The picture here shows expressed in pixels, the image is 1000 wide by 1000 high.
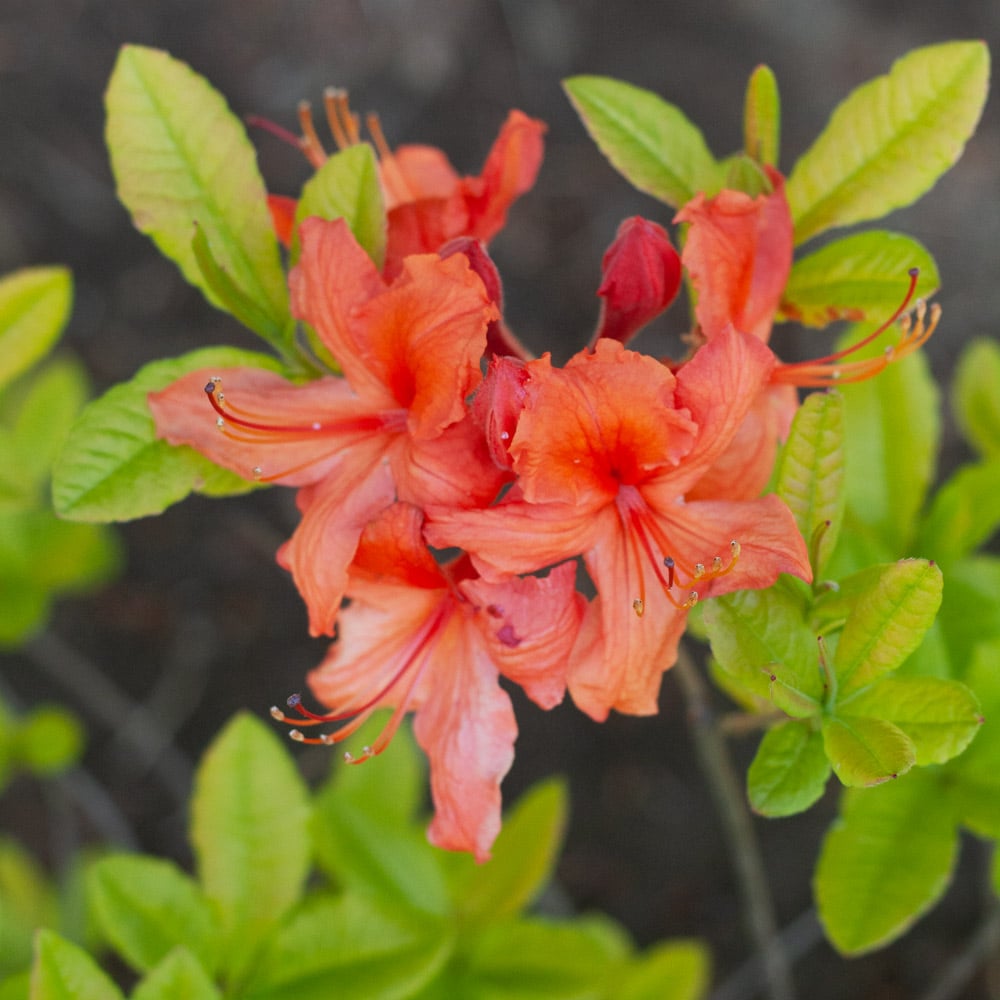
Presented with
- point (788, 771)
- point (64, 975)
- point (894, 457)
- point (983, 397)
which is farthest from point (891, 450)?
point (64, 975)

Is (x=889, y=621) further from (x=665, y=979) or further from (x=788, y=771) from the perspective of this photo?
(x=665, y=979)

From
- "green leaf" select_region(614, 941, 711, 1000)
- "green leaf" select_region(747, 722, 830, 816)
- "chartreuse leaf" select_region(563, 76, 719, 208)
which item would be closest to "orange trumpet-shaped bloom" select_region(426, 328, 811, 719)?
"green leaf" select_region(747, 722, 830, 816)

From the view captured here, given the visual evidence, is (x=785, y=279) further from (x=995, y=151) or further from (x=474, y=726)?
(x=995, y=151)

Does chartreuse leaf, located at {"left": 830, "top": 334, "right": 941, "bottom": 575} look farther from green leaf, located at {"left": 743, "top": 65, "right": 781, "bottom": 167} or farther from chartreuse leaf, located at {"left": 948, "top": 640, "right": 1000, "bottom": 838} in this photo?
green leaf, located at {"left": 743, "top": 65, "right": 781, "bottom": 167}

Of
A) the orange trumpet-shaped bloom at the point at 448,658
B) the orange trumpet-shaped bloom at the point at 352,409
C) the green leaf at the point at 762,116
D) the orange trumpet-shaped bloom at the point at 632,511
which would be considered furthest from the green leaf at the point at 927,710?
the green leaf at the point at 762,116

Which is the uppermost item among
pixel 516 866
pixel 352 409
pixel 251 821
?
pixel 352 409

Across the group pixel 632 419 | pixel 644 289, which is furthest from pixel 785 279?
pixel 632 419

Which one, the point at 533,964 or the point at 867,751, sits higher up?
the point at 867,751
